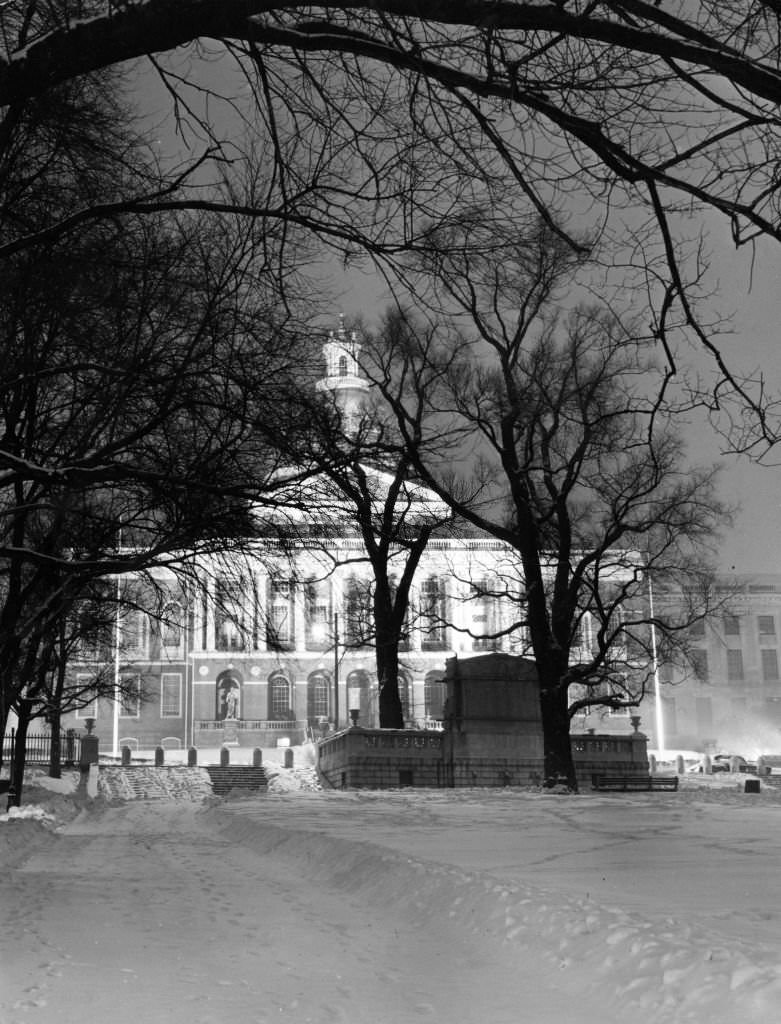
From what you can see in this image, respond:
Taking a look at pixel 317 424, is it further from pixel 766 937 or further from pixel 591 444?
pixel 591 444

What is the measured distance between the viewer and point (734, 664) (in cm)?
10762

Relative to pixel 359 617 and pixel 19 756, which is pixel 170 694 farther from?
pixel 19 756

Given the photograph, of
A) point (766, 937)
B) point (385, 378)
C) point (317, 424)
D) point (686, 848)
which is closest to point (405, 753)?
point (385, 378)

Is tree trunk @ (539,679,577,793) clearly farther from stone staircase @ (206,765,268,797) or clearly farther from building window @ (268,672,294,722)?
building window @ (268,672,294,722)

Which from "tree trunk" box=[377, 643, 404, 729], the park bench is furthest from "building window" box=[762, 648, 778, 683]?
"tree trunk" box=[377, 643, 404, 729]

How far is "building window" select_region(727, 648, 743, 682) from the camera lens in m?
107

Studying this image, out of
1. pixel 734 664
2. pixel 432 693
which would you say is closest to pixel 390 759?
pixel 432 693

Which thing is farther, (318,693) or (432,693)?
(318,693)

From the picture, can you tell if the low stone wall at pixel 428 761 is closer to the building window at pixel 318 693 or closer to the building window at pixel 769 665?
the building window at pixel 318 693

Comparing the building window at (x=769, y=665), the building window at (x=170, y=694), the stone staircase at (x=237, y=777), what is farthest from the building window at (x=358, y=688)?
the stone staircase at (x=237, y=777)

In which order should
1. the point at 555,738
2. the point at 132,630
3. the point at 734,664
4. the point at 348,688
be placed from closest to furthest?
the point at 555,738 → the point at 132,630 → the point at 348,688 → the point at 734,664

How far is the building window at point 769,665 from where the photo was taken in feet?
→ 353

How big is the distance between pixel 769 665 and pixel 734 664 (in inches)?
A: 131

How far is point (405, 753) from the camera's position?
1483 inches
